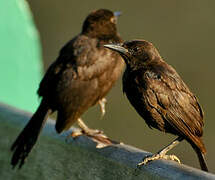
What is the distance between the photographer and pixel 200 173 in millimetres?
3920

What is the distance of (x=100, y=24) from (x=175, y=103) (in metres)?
2.17

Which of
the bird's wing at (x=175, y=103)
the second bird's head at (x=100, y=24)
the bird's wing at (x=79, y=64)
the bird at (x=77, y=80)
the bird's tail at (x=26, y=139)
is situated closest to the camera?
the bird's wing at (x=175, y=103)

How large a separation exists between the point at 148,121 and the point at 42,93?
1.46 m

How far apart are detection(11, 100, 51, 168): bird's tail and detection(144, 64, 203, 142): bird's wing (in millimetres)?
977

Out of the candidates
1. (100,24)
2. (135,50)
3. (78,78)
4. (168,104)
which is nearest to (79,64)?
(78,78)

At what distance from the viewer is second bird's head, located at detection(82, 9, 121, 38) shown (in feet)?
21.7

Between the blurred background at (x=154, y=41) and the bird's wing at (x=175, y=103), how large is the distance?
5.35 metres

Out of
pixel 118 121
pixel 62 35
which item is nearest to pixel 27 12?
pixel 118 121

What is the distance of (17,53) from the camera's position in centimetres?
700

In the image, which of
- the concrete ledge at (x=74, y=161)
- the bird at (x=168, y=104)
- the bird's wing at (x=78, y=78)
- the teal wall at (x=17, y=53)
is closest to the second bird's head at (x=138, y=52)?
the bird at (x=168, y=104)

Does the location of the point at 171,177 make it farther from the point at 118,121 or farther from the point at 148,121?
the point at 118,121

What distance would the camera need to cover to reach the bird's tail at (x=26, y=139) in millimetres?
5039

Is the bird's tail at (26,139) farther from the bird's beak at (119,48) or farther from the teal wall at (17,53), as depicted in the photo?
the teal wall at (17,53)

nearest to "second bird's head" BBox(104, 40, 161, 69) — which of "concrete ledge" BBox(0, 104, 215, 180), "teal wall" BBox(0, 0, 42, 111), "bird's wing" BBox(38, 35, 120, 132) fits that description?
"concrete ledge" BBox(0, 104, 215, 180)
